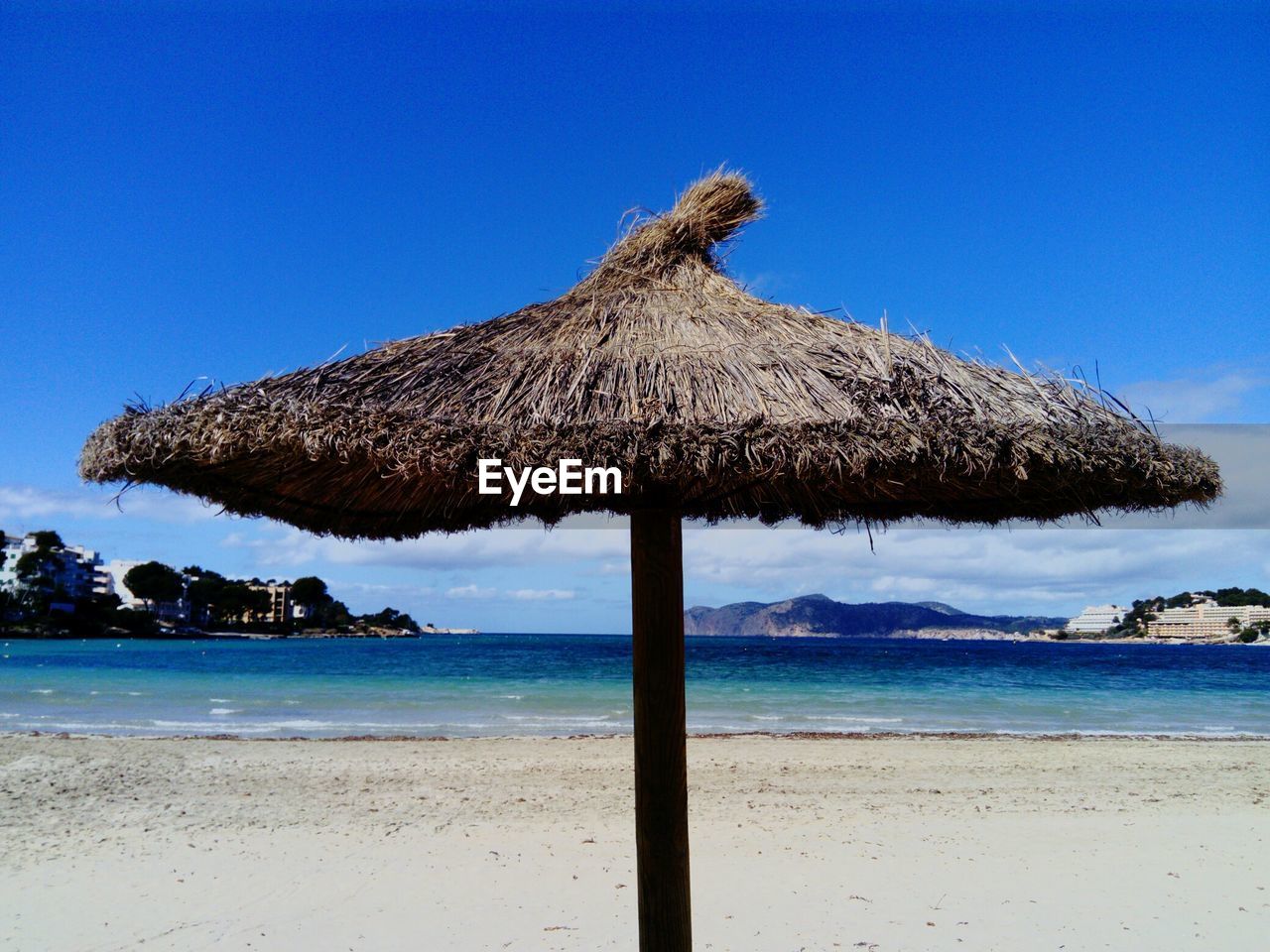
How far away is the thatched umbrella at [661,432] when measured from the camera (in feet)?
6.31

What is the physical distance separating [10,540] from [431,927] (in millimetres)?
68051

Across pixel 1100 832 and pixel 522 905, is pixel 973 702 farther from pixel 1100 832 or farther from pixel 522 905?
pixel 522 905

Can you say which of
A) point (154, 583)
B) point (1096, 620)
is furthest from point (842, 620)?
point (154, 583)

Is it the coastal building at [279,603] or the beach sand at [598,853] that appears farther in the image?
the coastal building at [279,603]

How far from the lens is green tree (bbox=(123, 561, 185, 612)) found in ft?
215

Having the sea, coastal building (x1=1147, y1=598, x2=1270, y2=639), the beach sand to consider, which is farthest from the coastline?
coastal building (x1=1147, y1=598, x2=1270, y2=639)

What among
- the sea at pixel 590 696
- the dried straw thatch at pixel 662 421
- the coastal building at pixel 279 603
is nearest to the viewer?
the dried straw thatch at pixel 662 421

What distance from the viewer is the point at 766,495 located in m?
2.94

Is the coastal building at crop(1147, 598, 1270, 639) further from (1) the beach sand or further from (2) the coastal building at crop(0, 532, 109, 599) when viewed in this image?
(2) the coastal building at crop(0, 532, 109, 599)

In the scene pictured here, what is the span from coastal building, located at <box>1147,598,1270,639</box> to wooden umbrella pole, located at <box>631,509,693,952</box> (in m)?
68.6

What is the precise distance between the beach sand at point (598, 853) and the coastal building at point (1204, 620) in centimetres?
5958

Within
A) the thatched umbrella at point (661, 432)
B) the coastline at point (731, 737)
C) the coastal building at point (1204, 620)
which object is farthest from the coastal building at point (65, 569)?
the coastal building at point (1204, 620)

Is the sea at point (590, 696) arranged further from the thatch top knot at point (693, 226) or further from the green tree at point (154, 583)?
the green tree at point (154, 583)

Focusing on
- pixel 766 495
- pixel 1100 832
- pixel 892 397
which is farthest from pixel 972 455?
pixel 1100 832
